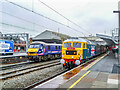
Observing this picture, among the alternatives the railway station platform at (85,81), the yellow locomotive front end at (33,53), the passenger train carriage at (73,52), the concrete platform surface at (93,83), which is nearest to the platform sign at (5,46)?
the yellow locomotive front end at (33,53)

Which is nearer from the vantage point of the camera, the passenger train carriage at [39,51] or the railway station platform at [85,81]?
the railway station platform at [85,81]

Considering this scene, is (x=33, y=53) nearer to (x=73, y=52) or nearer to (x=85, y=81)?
(x=73, y=52)

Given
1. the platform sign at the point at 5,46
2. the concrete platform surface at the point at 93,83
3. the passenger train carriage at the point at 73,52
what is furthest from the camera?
the platform sign at the point at 5,46

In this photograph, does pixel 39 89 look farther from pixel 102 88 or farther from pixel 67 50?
pixel 67 50

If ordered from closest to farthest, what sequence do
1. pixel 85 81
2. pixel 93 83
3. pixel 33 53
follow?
pixel 93 83 < pixel 85 81 < pixel 33 53

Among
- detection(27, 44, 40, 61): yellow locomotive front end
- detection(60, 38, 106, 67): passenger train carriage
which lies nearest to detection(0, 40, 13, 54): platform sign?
detection(27, 44, 40, 61): yellow locomotive front end

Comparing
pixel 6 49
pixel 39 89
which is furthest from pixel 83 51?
pixel 6 49

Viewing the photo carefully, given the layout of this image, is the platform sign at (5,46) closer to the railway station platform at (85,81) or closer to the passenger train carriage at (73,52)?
the passenger train carriage at (73,52)

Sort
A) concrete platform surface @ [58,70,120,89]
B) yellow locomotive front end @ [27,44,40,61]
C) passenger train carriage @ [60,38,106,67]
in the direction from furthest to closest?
yellow locomotive front end @ [27,44,40,61] → passenger train carriage @ [60,38,106,67] → concrete platform surface @ [58,70,120,89]

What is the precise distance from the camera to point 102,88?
587 cm

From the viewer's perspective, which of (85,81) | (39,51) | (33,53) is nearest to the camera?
(85,81)

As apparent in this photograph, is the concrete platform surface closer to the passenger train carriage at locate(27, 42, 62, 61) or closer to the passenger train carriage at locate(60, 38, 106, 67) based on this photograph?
the passenger train carriage at locate(60, 38, 106, 67)

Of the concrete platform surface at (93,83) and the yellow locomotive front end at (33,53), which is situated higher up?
the yellow locomotive front end at (33,53)

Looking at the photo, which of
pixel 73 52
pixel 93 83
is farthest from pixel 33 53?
pixel 93 83
